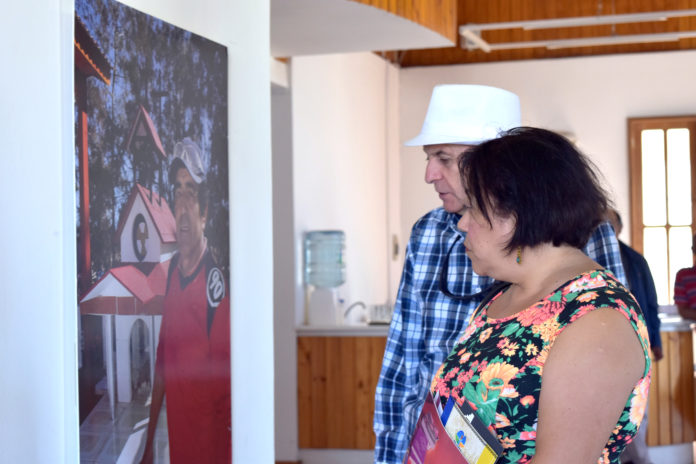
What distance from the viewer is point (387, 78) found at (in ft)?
35.8

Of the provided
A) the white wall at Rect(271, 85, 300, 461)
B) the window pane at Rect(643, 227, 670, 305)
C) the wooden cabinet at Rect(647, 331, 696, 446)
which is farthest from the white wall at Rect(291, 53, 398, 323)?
the window pane at Rect(643, 227, 670, 305)

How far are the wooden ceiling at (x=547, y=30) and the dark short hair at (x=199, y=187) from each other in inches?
325

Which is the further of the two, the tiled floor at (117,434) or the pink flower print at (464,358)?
the tiled floor at (117,434)

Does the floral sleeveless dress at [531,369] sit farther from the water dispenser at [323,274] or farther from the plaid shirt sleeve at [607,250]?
the water dispenser at [323,274]

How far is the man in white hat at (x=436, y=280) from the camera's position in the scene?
2.39m

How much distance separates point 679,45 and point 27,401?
34.4ft

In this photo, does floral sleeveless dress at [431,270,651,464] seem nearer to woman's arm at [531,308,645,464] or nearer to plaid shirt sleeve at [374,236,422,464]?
woman's arm at [531,308,645,464]

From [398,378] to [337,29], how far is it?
3.41 m

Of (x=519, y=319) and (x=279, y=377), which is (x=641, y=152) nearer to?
(x=279, y=377)

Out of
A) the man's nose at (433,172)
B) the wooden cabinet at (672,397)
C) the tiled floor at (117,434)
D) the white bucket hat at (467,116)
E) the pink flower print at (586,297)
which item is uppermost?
the white bucket hat at (467,116)

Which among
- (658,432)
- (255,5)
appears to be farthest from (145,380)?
(658,432)

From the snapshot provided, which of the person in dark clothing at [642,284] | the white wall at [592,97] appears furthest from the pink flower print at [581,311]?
the white wall at [592,97]

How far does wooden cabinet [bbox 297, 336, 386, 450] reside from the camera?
6512mm

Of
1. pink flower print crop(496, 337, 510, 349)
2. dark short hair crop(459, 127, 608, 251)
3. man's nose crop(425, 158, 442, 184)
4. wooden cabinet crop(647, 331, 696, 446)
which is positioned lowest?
wooden cabinet crop(647, 331, 696, 446)
